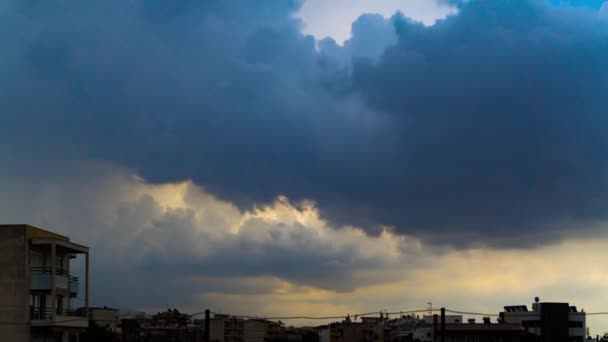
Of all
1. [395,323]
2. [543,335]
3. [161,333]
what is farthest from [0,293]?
[395,323]

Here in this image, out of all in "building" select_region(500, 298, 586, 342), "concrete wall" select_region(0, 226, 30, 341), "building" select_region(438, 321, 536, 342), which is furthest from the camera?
"building" select_region(500, 298, 586, 342)

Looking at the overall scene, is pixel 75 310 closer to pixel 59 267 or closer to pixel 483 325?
pixel 59 267

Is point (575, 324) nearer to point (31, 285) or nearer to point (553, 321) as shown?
point (553, 321)

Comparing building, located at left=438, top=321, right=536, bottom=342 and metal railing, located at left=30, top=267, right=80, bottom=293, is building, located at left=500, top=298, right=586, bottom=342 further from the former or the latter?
metal railing, located at left=30, top=267, right=80, bottom=293

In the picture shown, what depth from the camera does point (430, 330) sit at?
135m

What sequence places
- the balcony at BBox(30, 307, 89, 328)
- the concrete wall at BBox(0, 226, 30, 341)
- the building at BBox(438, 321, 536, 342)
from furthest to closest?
the building at BBox(438, 321, 536, 342)
the balcony at BBox(30, 307, 89, 328)
the concrete wall at BBox(0, 226, 30, 341)

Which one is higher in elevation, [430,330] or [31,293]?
[31,293]

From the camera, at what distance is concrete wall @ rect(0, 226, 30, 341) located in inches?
2170

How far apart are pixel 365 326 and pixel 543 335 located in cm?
6761

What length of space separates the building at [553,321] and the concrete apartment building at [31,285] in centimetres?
8991

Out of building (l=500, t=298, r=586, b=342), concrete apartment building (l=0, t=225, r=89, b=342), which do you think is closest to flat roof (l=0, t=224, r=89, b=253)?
concrete apartment building (l=0, t=225, r=89, b=342)

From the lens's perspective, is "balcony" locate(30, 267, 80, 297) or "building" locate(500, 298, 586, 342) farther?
"building" locate(500, 298, 586, 342)

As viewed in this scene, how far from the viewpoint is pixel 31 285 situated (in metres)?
56.2

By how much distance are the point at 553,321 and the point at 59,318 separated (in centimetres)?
9829
